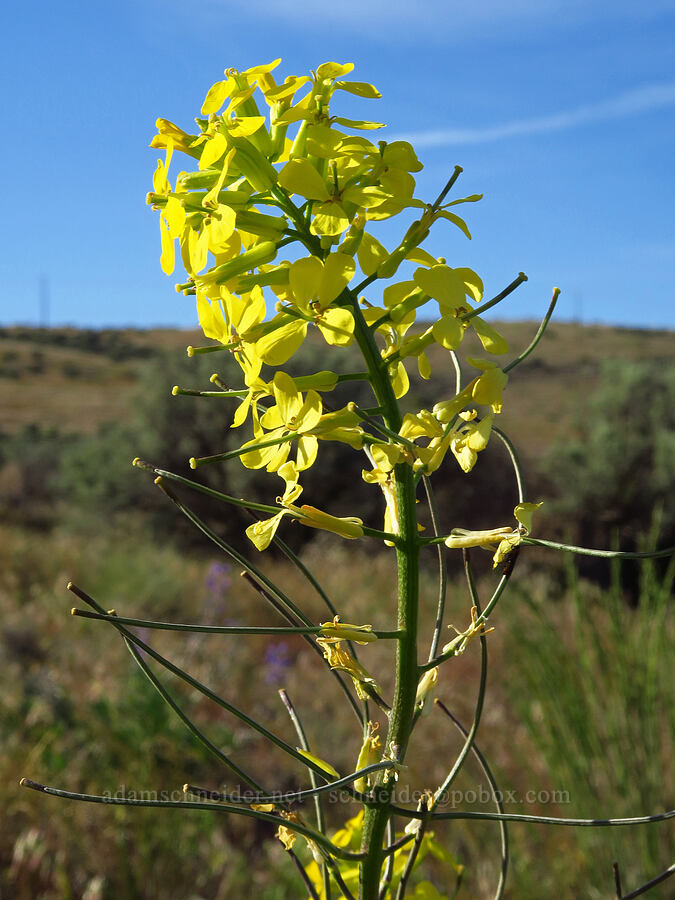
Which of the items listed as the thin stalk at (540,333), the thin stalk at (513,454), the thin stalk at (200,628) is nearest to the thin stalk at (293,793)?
the thin stalk at (200,628)

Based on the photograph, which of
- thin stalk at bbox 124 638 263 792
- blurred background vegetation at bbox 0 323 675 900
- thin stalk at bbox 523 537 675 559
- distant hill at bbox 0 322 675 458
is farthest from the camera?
distant hill at bbox 0 322 675 458

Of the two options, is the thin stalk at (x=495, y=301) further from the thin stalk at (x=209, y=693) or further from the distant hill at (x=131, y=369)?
the distant hill at (x=131, y=369)

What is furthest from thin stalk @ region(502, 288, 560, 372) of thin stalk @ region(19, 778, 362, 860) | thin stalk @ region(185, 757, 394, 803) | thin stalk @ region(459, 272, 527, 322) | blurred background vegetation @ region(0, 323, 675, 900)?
blurred background vegetation @ region(0, 323, 675, 900)

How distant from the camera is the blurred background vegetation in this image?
8.51 ft

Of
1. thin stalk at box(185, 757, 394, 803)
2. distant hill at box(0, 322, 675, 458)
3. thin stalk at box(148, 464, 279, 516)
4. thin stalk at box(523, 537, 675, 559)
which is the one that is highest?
distant hill at box(0, 322, 675, 458)

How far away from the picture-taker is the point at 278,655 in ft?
15.6

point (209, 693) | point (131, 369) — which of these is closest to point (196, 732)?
point (209, 693)

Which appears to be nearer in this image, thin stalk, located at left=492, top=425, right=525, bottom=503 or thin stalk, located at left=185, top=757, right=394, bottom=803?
thin stalk, located at left=185, top=757, right=394, bottom=803

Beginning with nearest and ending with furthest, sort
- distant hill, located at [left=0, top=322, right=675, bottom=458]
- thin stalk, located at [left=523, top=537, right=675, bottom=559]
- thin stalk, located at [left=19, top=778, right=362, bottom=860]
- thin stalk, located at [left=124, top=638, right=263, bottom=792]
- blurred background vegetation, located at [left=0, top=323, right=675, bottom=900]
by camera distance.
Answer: thin stalk, located at [left=523, top=537, right=675, bottom=559]
thin stalk, located at [left=19, top=778, right=362, bottom=860]
thin stalk, located at [left=124, top=638, right=263, bottom=792]
blurred background vegetation, located at [left=0, top=323, right=675, bottom=900]
distant hill, located at [left=0, top=322, right=675, bottom=458]

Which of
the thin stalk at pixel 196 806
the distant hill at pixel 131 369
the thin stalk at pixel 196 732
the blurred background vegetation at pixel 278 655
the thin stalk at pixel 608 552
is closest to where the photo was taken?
the thin stalk at pixel 608 552

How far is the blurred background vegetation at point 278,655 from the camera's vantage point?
2594 mm

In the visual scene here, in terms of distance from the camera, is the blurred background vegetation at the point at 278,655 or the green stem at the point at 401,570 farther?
the blurred background vegetation at the point at 278,655

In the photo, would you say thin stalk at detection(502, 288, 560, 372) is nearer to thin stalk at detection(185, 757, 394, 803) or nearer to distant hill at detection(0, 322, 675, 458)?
thin stalk at detection(185, 757, 394, 803)

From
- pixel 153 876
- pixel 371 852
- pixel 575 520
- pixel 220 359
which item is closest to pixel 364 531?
pixel 371 852
